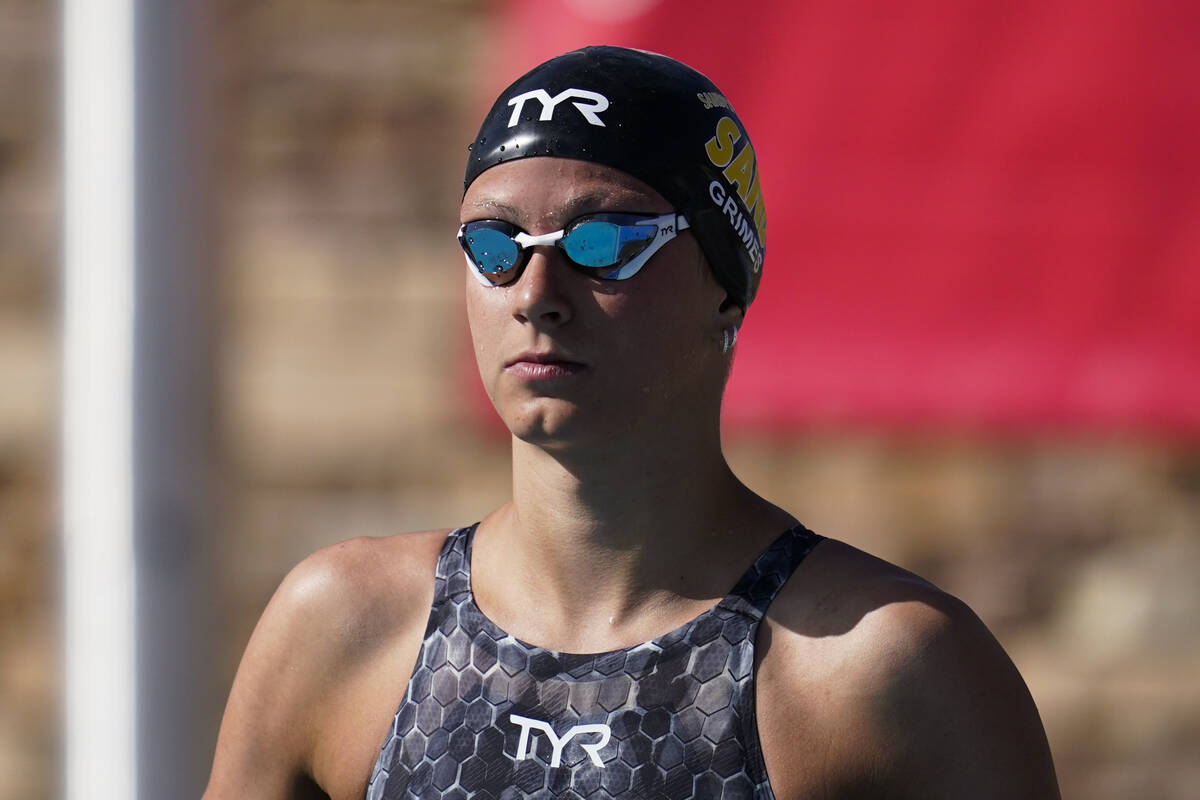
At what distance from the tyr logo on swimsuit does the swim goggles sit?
0.81m

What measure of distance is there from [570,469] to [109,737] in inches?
47.5

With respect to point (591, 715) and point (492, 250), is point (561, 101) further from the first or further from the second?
point (591, 715)

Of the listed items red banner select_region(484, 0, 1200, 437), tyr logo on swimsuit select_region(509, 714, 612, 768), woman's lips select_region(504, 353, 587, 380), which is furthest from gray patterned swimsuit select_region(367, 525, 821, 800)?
red banner select_region(484, 0, 1200, 437)

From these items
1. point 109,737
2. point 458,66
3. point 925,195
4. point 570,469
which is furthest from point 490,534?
point 458,66

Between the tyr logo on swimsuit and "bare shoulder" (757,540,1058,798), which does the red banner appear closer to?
"bare shoulder" (757,540,1058,798)

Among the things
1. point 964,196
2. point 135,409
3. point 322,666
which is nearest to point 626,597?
point 322,666

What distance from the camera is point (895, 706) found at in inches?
108

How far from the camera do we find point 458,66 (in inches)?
316

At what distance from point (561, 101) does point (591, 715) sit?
1.14 m

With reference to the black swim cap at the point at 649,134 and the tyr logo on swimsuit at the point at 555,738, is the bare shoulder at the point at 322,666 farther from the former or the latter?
the black swim cap at the point at 649,134

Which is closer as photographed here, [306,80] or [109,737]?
[109,737]

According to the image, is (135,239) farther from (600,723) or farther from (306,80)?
(306,80)

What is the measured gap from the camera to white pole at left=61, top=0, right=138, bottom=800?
3.33 meters

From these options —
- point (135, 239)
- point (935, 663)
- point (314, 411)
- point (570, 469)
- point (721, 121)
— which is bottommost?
point (314, 411)
